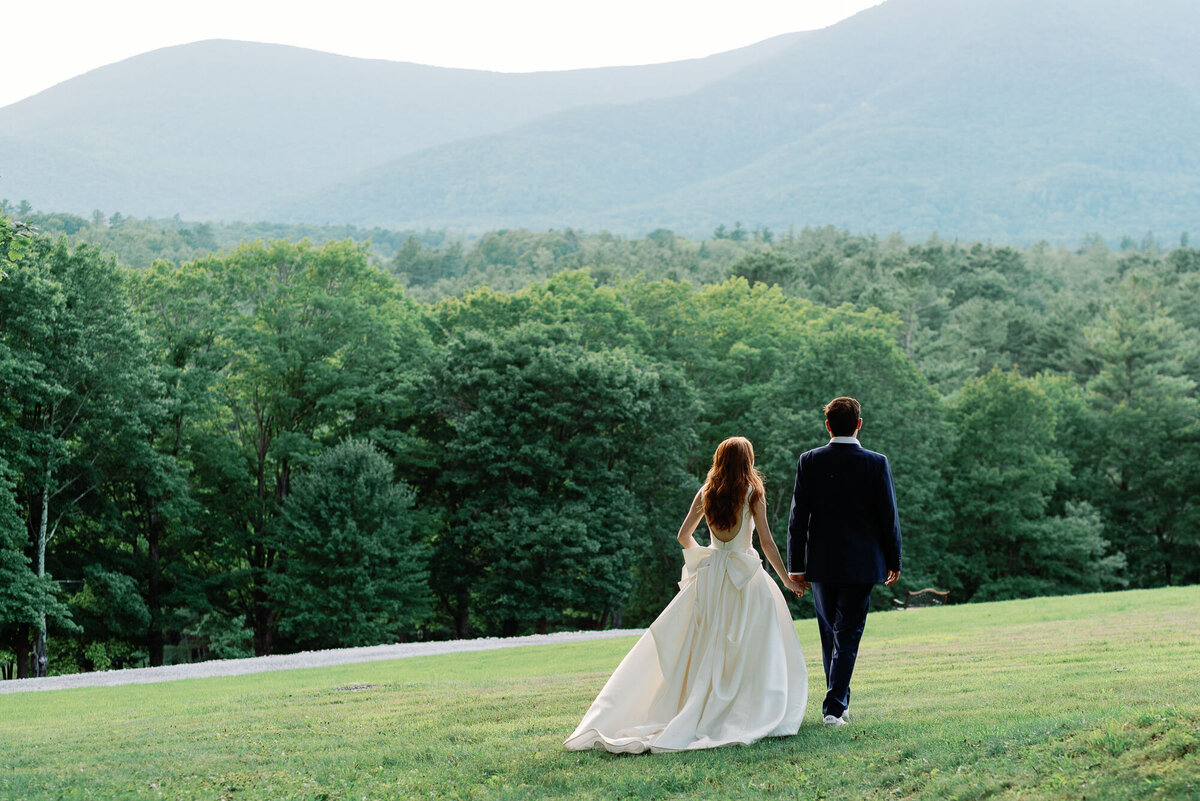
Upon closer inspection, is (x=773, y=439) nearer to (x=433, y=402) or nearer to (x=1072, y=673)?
(x=433, y=402)

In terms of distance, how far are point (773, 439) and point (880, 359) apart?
688 centimetres

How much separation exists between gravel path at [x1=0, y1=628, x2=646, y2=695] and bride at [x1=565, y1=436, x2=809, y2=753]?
15.4 m

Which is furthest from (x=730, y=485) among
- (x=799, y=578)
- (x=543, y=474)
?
(x=543, y=474)

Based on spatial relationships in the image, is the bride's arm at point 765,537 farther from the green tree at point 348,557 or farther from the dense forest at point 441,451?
the green tree at point 348,557

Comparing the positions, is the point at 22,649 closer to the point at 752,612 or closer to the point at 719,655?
Result: the point at 719,655

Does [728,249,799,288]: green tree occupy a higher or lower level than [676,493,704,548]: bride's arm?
lower

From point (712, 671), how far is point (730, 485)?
136 centimetres

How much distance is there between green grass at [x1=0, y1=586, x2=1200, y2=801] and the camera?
6.46 m

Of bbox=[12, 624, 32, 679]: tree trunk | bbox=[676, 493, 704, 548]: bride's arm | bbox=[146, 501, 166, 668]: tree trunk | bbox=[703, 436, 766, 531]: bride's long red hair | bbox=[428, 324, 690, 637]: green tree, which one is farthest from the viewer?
bbox=[146, 501, 166, 668]: tree trunk

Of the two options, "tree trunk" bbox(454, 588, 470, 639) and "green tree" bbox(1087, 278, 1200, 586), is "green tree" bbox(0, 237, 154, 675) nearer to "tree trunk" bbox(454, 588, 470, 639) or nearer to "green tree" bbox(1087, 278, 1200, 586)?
"tree trunk" bbox(454, 588, 470, 639)

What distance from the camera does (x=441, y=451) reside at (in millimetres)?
43000

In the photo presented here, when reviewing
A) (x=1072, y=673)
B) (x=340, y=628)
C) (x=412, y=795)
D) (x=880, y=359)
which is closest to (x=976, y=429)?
(x=880, y=359)

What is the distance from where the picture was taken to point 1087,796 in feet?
18.8

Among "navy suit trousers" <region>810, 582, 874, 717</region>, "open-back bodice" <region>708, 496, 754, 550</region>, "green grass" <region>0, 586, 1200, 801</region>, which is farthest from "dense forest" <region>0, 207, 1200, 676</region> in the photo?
"navy suit trousers" <region>810, 582, 874, 717</region>
